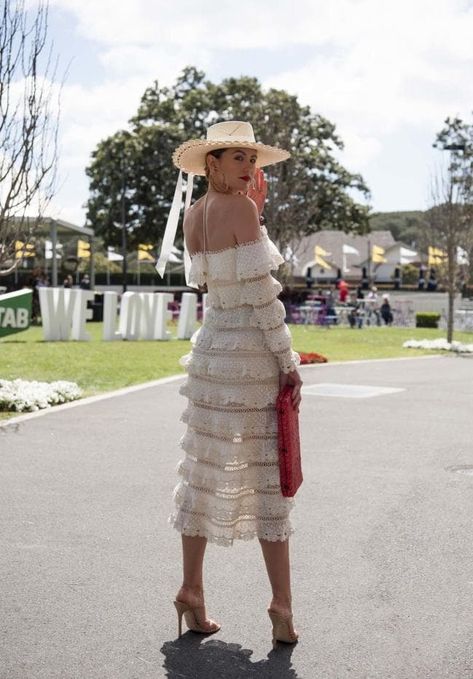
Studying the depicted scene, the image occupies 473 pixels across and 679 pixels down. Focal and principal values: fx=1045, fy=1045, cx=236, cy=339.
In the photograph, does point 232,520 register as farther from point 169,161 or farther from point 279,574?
point 169,161

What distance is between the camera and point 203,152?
14.6ft

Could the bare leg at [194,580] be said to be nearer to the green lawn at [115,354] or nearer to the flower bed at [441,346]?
the green lawn at [115,354]

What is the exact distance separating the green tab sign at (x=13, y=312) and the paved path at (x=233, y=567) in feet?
9.11

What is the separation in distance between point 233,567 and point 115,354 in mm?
15088

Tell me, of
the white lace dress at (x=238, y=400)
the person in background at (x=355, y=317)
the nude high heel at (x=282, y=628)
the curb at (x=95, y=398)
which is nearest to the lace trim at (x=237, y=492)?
the white lace dress at (x=238, y=400)

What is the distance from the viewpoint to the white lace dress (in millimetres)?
4156

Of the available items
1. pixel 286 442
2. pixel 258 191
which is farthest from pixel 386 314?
pixel 286 442

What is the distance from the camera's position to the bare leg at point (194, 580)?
4.31 m

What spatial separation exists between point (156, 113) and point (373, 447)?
4852 centimetres

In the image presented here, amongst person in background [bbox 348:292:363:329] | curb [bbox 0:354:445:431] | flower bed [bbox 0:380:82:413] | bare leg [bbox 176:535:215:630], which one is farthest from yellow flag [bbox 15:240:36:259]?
person in background [bbox 348:292:363:329]

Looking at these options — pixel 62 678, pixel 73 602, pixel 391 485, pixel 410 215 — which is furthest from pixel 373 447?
pixel 410 215

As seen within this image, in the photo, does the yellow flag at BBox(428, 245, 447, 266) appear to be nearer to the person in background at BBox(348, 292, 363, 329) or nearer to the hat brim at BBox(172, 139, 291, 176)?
the person in background at BBox(348, 292, 363, 329)

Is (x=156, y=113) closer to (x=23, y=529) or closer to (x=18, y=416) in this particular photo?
(x=18, y=416)

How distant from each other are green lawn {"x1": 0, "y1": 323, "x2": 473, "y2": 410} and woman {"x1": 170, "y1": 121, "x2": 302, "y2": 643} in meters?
9.61
